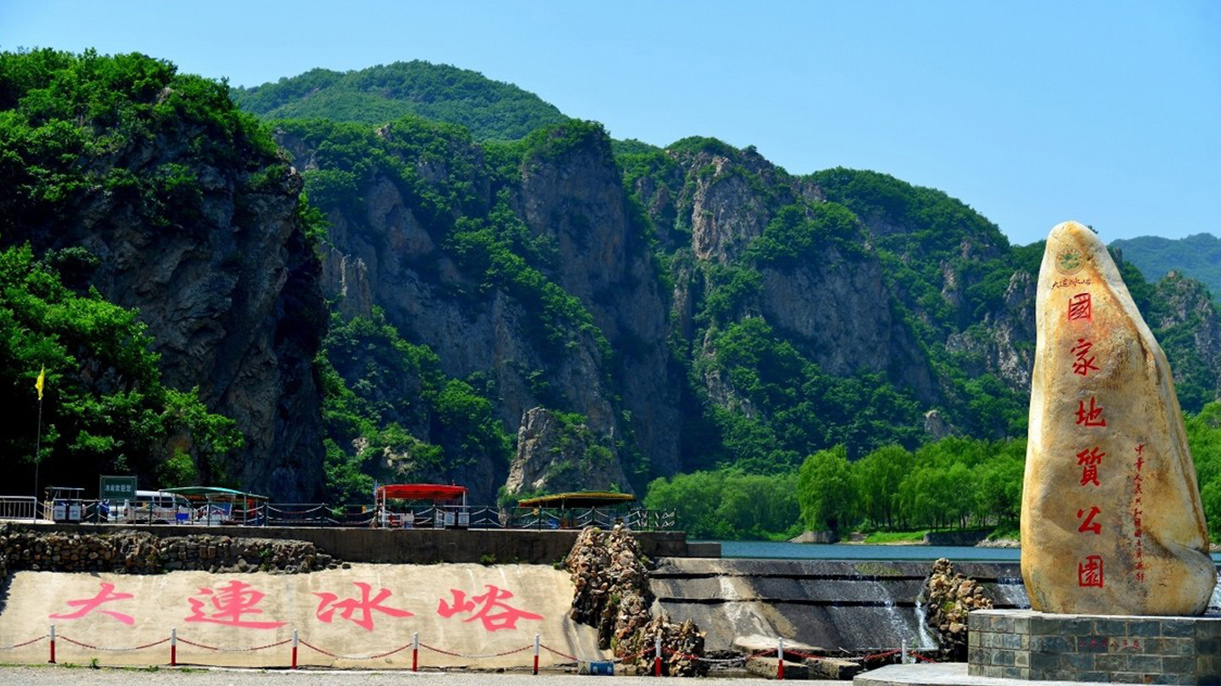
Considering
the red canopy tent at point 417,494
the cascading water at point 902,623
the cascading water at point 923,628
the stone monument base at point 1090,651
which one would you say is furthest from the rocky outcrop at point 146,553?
the stone monument base at point 1090,651

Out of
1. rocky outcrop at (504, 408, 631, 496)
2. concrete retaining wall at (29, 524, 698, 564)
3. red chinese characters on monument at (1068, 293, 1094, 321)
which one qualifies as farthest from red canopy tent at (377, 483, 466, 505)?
rocky outcrop at (504, 408, 631, 496)

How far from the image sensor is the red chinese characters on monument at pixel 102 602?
38.2 meters

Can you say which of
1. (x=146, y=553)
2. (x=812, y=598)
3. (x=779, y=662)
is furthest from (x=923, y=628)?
(x=146, y=553)

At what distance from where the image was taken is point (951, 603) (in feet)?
136

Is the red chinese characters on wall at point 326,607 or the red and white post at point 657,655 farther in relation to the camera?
the red chinese characters on wall at point 326,607

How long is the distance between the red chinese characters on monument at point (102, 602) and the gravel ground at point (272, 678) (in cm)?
307

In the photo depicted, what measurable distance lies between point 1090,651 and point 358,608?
18.5 m

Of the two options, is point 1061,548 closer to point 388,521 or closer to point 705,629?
point 705,629

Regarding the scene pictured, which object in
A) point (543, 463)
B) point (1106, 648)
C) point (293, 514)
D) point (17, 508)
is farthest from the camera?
point (543, 463)

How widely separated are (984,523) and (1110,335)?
11699 centimetres

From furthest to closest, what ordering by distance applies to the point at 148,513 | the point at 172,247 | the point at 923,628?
the point at 172,247 < the point at 148,513 < the point at 923,628

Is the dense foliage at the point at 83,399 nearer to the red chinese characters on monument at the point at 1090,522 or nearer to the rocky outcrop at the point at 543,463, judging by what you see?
the red chinese characters on monument at the point at 1090,522

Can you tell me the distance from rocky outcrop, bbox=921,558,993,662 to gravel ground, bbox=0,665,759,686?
5993 mm

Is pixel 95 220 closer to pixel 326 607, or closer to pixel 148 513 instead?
pixel 148 513
